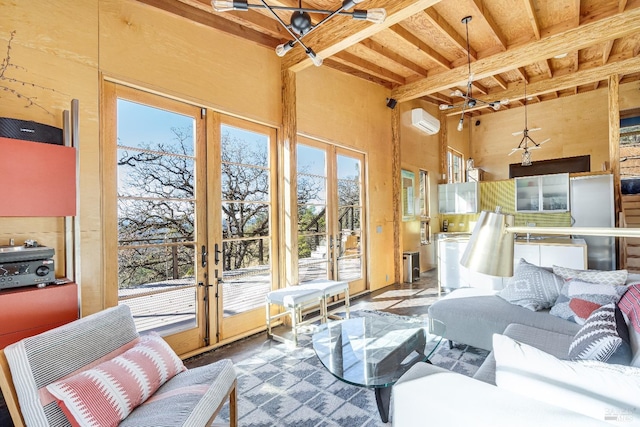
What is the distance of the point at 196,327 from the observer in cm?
308

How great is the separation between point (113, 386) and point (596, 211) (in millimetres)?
7500

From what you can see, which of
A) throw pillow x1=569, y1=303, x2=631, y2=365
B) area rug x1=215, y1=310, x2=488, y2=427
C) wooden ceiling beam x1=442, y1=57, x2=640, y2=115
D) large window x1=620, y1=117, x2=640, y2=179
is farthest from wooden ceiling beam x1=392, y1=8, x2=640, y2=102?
large window x1=620, y1=117, x2=640, y2=179

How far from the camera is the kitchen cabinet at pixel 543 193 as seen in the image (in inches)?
239

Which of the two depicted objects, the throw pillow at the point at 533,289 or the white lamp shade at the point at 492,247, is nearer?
the white lamp shade at the point at 492,247

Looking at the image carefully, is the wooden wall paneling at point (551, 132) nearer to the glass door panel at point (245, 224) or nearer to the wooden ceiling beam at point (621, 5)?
the wooden ceiling beam at point (621, 5)

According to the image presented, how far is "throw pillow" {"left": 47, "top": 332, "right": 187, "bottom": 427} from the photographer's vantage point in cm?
134

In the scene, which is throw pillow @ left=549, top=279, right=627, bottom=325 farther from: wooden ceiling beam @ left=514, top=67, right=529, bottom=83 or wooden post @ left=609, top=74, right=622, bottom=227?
wooden ceiling beam @ left=514, top=67, right=529, bottom=83

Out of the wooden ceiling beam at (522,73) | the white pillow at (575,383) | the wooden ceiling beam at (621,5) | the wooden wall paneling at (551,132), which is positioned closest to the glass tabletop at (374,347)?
the white pillow at (575,383)

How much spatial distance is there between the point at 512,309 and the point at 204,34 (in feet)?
13.1

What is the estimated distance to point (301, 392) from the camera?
235 cm

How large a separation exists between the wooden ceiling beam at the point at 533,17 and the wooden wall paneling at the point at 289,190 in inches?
112

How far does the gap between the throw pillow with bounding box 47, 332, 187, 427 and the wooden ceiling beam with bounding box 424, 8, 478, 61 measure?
14.4 ft

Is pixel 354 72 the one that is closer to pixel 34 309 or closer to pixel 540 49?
pixel 540 49

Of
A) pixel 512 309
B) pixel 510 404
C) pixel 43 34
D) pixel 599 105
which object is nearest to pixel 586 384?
pixel 510 404
